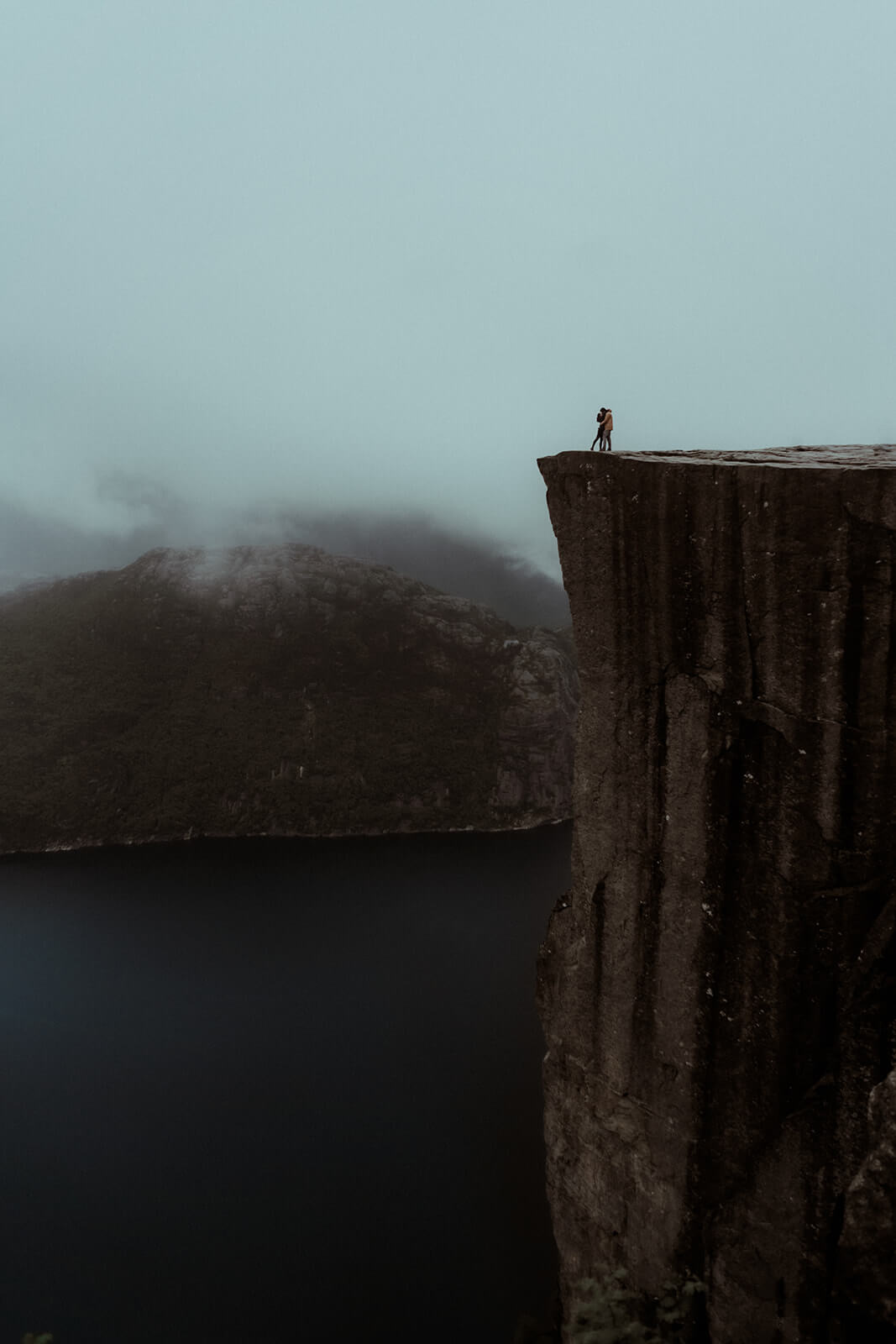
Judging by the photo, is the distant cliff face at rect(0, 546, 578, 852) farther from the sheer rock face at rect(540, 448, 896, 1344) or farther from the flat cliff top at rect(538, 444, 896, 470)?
the flat cliff top at rect(538, 444, 896, 470)

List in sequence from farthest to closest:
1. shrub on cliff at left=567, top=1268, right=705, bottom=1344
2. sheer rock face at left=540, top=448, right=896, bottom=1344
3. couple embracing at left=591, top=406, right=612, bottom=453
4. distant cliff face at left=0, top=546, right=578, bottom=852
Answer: distant cliff face at left=0, top=546, right=578, bottom=852, couple embracing at left=591, top=406, right=612, bottom=453, shrub on cliff at left=567, top=1268, right=705, bottom=1344, sheer rock face at left=540, top=448, right=896, bottom=1344

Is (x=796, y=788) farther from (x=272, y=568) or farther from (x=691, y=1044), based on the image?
(x=272, y=568)

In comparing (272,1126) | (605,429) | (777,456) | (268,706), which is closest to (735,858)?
(777,456)

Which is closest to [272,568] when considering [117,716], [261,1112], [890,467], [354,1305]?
[117,716]

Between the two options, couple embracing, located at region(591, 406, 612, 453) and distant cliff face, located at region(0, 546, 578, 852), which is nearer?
couple embracing, located at region(591, 406, 612, 453)

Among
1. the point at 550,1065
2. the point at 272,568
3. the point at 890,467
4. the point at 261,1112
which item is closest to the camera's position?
the point at 890,467

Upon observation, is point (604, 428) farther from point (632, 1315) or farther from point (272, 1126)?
point (272, 1126)

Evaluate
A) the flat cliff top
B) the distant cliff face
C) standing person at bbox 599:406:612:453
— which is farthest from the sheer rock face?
the distant cliff face
